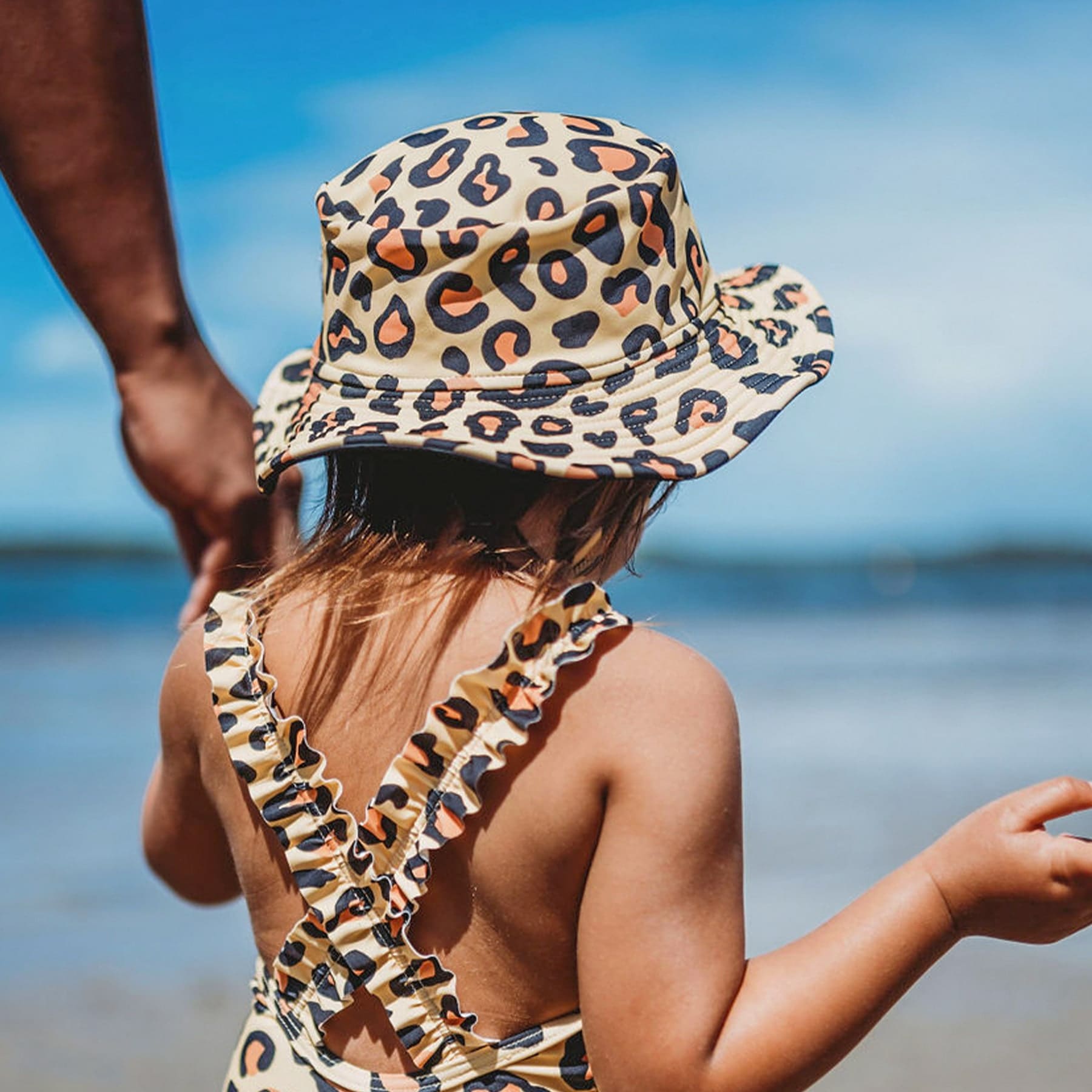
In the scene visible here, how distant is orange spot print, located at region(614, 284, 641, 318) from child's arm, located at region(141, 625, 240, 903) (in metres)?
0.57

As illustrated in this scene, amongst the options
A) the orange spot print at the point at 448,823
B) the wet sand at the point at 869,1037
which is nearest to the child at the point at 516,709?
the orange spot print at the point at 448,823

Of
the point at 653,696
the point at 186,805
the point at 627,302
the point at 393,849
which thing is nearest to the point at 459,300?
the point at 627,302

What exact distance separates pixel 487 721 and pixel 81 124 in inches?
32.8

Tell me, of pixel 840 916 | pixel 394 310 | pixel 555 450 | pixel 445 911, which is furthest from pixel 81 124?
pixel 840 916

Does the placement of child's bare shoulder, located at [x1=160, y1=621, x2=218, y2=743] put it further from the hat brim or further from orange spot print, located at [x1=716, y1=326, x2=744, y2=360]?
orange spot print, located at [x1=716, y1=326, x2=744, y2=360]

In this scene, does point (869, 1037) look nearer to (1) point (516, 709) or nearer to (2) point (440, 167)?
(1) point (516, 709)

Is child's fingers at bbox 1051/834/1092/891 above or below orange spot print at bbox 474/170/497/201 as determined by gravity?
below

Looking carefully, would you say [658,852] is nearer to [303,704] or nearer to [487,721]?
[487,721]

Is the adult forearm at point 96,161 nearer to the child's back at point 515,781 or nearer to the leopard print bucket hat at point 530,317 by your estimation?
the leopard print bucket hat at point 530,317

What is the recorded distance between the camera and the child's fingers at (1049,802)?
126 centimetres

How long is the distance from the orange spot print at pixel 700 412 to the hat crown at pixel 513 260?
0.23 ft

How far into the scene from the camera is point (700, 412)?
1412mm

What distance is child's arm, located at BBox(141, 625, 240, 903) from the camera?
5.04 feet

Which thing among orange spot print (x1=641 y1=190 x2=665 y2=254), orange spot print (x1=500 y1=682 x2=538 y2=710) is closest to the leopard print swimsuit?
orange spot print (x1=500 y1=682 x2=538 y2=710)
